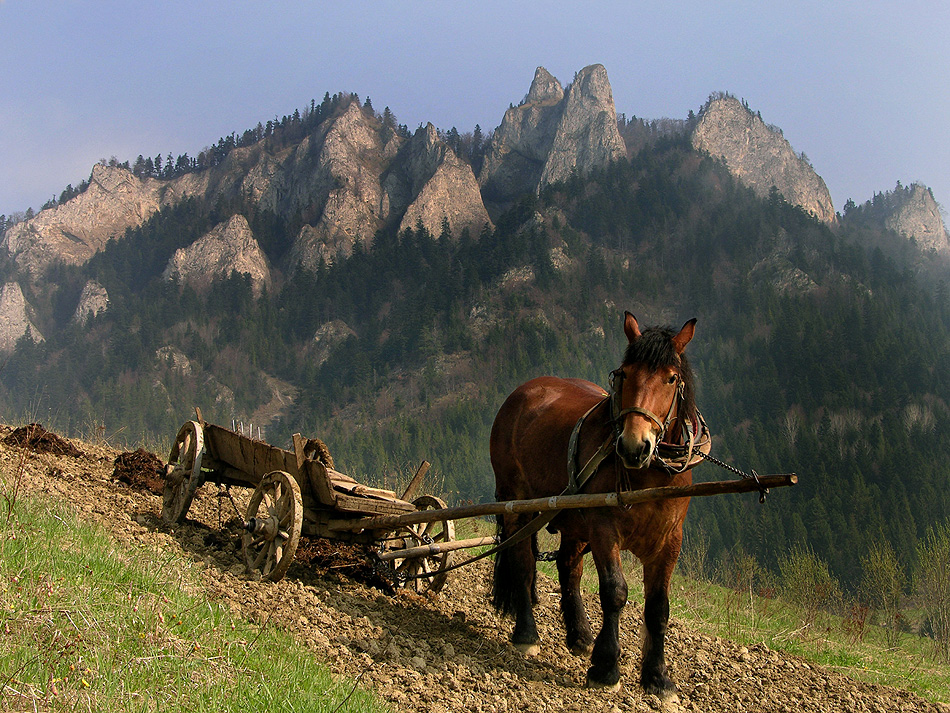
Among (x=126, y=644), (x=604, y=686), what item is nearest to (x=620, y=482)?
(x=604, y=686)

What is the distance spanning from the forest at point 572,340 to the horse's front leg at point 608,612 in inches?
1763

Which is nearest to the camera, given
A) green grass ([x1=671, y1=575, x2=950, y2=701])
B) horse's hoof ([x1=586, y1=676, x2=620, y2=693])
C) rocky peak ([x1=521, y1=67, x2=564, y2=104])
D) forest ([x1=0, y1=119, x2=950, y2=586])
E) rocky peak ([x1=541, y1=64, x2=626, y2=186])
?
horse's hoof ([x1=586, y1=676, x2=620, y2=693])

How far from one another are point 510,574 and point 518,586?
245 millimetres

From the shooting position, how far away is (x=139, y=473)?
8070 mm

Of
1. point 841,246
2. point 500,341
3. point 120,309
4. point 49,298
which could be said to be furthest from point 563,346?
point 49,298

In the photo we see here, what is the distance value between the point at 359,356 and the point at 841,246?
55.2m

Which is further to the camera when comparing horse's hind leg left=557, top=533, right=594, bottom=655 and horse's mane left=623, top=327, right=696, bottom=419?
horse's hind leg left=557, top=533, right=594, bottom=655

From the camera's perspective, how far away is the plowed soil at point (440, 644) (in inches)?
176

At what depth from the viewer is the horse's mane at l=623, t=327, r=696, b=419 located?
4.50 meters

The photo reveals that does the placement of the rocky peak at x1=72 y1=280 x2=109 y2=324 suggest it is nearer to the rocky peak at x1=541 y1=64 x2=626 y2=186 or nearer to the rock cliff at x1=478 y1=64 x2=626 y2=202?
the rock cliff at x1=478 y1=64 x2=626 y2=202

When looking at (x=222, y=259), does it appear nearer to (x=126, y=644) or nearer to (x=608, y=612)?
(x=608, y=612)

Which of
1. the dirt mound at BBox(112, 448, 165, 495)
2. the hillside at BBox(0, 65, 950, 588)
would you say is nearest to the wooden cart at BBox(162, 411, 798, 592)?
the dirt mound at BBox(112, 448, 165, 495)

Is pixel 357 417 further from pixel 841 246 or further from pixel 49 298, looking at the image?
pixel 841 246

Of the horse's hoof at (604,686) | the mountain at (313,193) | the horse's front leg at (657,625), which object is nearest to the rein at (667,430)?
the horse's front leg at (657,625)
